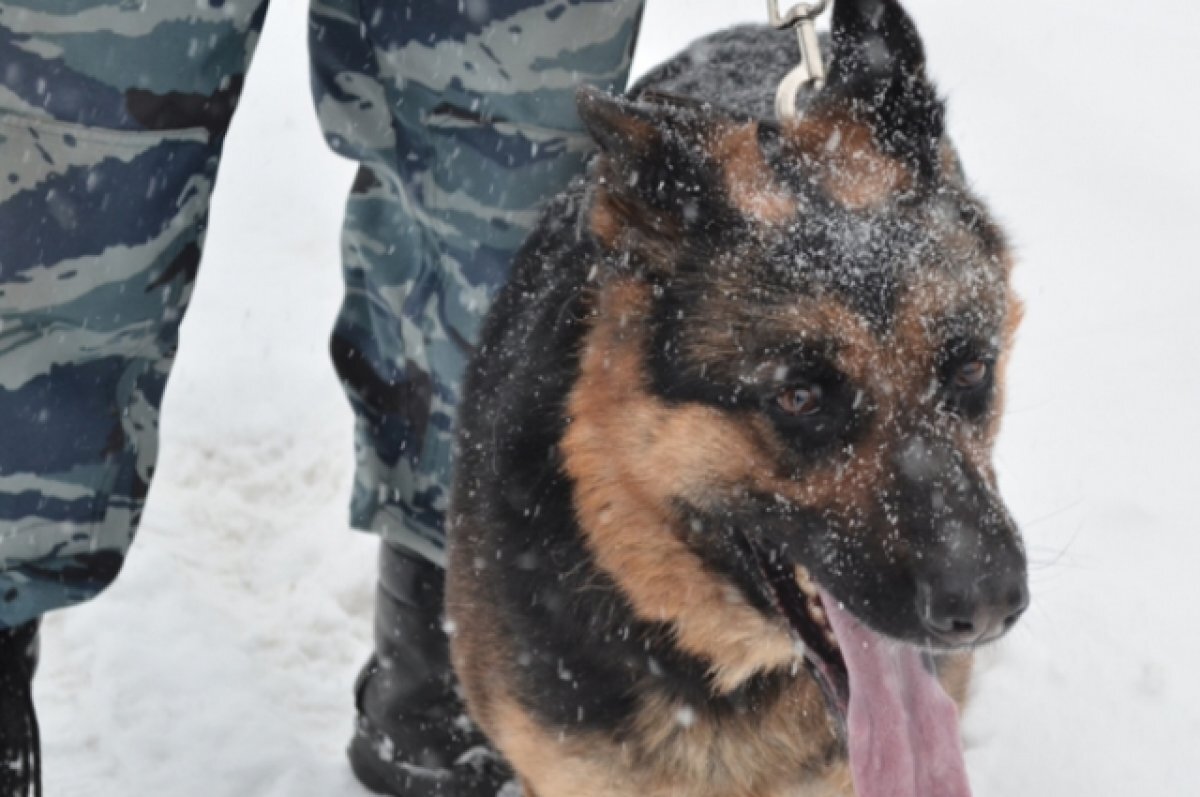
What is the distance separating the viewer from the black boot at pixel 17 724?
3.41 m

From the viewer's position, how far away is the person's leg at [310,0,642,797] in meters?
3.18

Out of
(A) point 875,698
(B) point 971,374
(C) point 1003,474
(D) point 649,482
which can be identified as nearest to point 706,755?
(A) point 875,698

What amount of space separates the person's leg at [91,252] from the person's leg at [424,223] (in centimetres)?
37

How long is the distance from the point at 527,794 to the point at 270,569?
4.97ft

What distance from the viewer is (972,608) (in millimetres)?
2336

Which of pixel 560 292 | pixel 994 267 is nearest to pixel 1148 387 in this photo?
pixel 994 267

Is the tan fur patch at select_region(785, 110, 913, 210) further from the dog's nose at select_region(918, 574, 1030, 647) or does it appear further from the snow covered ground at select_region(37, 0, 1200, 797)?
the snow covered ground at select_region(37, 0, 1200, 797)

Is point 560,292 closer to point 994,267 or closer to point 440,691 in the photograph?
point 994,267

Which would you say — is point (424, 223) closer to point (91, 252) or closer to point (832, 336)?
point (91, 252)

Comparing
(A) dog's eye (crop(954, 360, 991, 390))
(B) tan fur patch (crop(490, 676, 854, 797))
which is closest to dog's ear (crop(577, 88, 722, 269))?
(A) dog's eye (crop(954, 360, 991, 390))

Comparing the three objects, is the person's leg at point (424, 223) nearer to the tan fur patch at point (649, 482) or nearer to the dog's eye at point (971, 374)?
the tan fur patch at point (649, 482)

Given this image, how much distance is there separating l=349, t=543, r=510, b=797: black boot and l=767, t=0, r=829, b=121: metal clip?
4.95ft

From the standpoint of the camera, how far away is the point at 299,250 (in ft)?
20.6

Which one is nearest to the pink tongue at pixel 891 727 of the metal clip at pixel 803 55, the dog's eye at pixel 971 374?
the dog's eye at pixel 971 374
